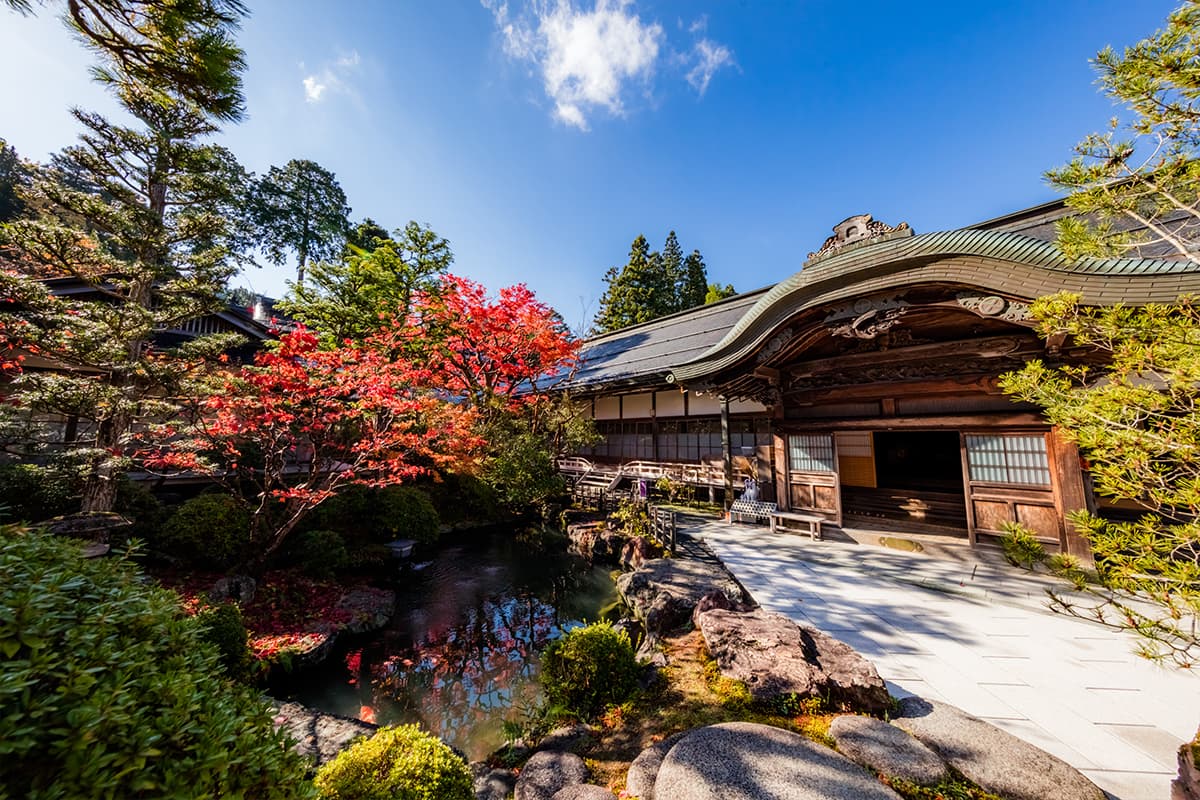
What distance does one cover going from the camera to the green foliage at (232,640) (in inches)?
172

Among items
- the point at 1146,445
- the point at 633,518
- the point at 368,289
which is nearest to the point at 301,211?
the point at 368,289

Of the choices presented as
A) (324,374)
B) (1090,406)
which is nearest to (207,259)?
(324,374)

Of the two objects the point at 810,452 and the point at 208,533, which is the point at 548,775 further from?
the point at 810,452

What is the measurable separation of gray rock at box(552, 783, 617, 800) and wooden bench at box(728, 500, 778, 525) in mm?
6954

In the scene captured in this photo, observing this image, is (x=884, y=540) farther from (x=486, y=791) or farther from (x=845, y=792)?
(x=486, y=791)

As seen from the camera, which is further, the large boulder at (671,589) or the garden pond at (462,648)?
the large boulder at (671,589)

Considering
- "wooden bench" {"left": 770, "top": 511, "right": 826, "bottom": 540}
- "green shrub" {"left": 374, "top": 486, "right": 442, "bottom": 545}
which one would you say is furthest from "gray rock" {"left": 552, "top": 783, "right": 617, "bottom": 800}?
"green shrub" {"left": 374, "top": 486, "right": 442, "bottom": 545}

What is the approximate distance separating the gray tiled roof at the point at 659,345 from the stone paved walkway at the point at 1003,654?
676 cm

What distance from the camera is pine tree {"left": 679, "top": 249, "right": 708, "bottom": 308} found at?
29.5m

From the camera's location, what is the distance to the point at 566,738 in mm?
3336

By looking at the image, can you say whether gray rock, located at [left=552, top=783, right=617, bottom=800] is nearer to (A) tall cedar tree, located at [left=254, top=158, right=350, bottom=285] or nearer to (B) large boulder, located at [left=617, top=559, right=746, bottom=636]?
(B) large boulder, located at [left=617, top=559, right=746, bottom=636]

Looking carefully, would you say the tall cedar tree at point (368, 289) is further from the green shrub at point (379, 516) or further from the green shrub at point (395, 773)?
the green shrub at point (395, 773)

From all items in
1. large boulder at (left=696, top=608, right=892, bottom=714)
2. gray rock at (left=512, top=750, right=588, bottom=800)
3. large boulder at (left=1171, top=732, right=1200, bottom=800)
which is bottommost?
gray rock at (left=512, top=750, right=588, bottom=800)

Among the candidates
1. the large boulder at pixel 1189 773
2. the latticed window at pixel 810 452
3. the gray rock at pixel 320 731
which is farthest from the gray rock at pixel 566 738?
the latticed window at pixel 810 452
